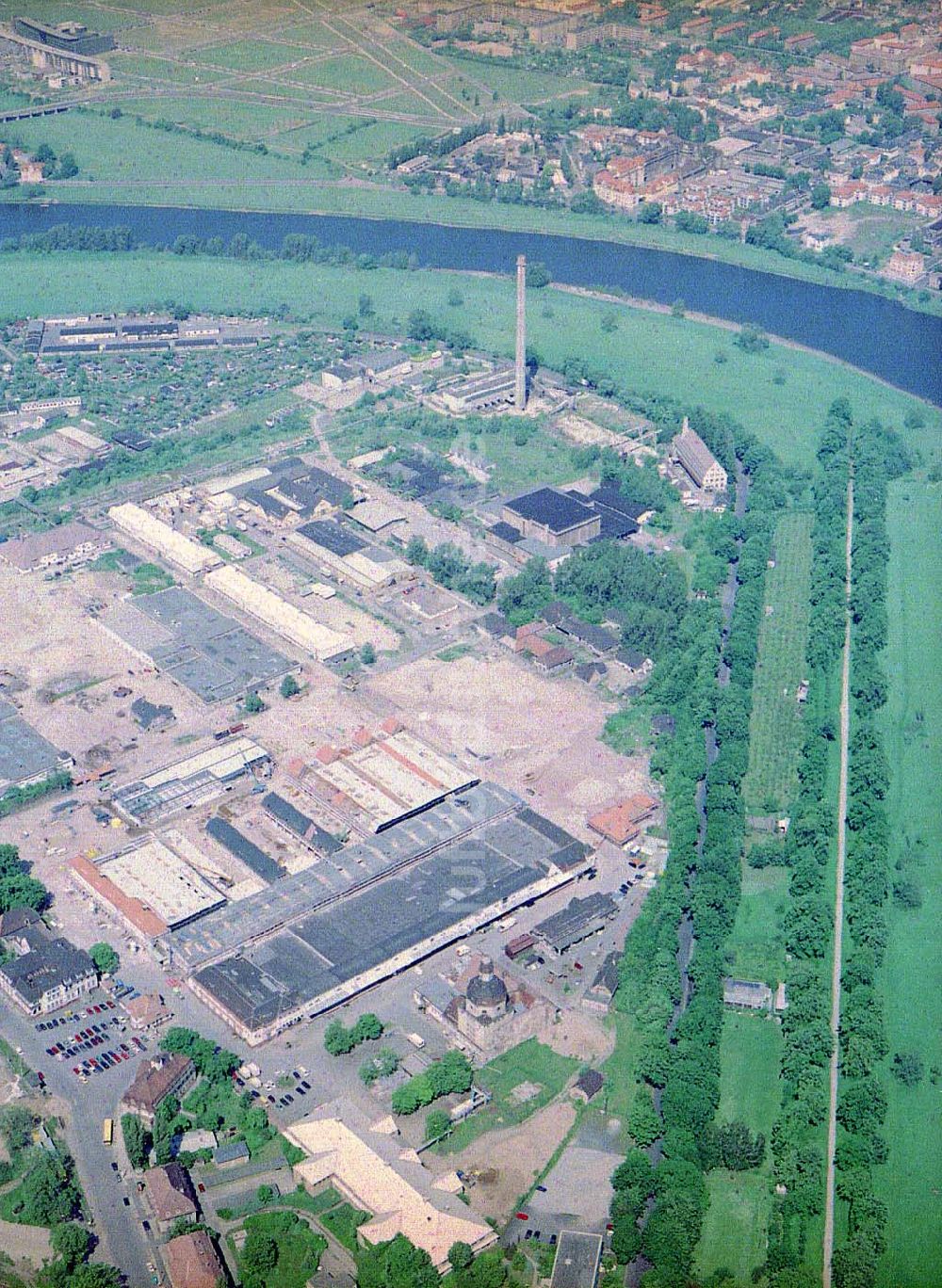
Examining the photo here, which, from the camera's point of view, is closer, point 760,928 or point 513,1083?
point 513,1083

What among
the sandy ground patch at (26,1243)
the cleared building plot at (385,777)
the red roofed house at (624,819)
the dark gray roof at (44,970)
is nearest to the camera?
the sandy ground patch at (26,1243)

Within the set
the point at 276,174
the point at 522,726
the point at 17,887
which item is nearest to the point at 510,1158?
the point at 17,887

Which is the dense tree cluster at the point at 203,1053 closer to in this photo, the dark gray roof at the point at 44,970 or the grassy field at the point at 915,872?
the dark gray roof at the point at 44,970

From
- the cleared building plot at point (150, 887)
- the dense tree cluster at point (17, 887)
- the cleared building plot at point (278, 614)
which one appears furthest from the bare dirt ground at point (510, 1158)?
the cleared building plot at point (278, 614)

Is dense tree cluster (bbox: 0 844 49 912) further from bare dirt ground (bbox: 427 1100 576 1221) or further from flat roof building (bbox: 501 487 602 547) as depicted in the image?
flat roof building (bbox: 501 487 602 547)

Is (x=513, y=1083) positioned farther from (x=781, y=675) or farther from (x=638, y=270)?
(x=638, y=270)

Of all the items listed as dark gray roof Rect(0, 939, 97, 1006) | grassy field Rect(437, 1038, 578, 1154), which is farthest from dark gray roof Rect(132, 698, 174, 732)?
grassy field Rect(437, 1038, 578, 1154)
